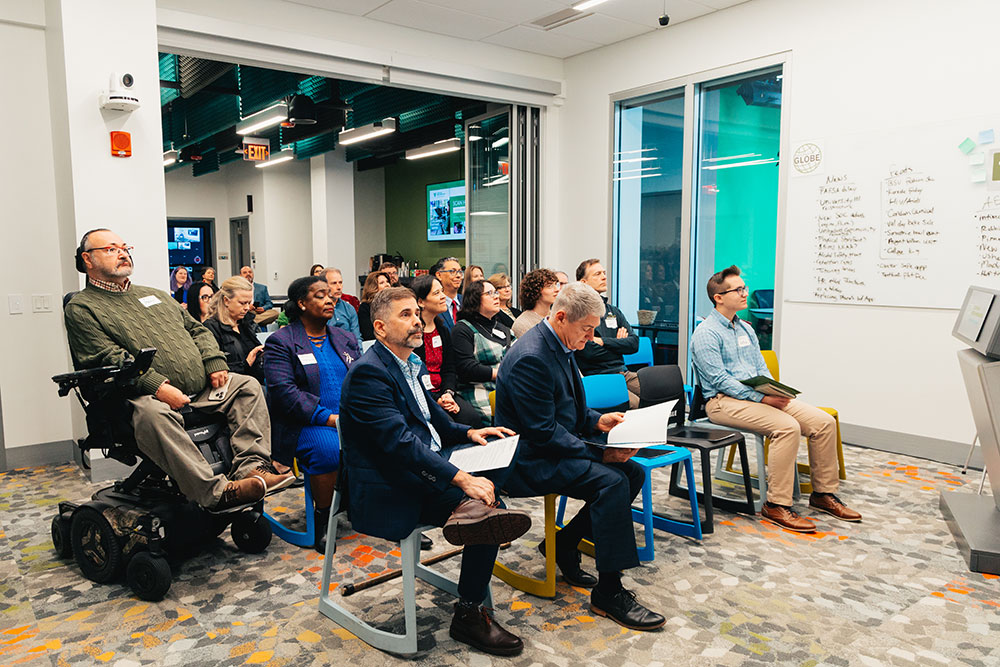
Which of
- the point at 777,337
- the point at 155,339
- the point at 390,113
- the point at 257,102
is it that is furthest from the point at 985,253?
the point at 257,102

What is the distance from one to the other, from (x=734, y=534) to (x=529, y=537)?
1071 mm

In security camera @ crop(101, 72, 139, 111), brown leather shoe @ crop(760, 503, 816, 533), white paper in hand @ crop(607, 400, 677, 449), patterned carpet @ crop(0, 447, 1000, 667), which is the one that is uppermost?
security camera @ crop(101, 72, 139, 111)

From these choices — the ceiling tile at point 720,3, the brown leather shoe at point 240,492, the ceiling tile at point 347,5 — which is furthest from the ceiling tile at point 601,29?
the brown leather shoe at point 240,492

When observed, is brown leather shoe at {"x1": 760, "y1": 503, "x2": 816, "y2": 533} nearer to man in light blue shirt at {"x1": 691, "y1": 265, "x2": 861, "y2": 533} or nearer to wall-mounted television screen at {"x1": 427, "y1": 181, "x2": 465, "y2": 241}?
man in light blue shirt at {"x1": 691, "y1": 265, "x2": 861, "y2": 533}

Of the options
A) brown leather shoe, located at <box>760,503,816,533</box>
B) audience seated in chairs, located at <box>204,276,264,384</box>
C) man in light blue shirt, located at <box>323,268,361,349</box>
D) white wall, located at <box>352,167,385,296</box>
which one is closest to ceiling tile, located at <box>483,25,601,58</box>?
man in light blue shirt, located at <box>323,268,361,349</box>

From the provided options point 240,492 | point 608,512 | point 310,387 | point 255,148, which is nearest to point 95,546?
point 240,492

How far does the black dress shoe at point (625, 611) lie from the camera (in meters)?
2.62

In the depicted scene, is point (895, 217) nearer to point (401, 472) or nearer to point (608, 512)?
point (608, 512)

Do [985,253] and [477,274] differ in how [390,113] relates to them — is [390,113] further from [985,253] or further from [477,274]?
[985,253]

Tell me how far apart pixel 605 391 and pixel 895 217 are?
9.26 feet

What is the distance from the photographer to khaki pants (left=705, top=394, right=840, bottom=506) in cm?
374

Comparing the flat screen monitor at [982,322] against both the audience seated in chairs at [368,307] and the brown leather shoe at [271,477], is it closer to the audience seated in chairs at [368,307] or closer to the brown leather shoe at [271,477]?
the brown leather shoe at [271,477]

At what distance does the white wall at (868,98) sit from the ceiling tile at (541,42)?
0.89 m

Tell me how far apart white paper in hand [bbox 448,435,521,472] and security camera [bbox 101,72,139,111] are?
334 centimetres
